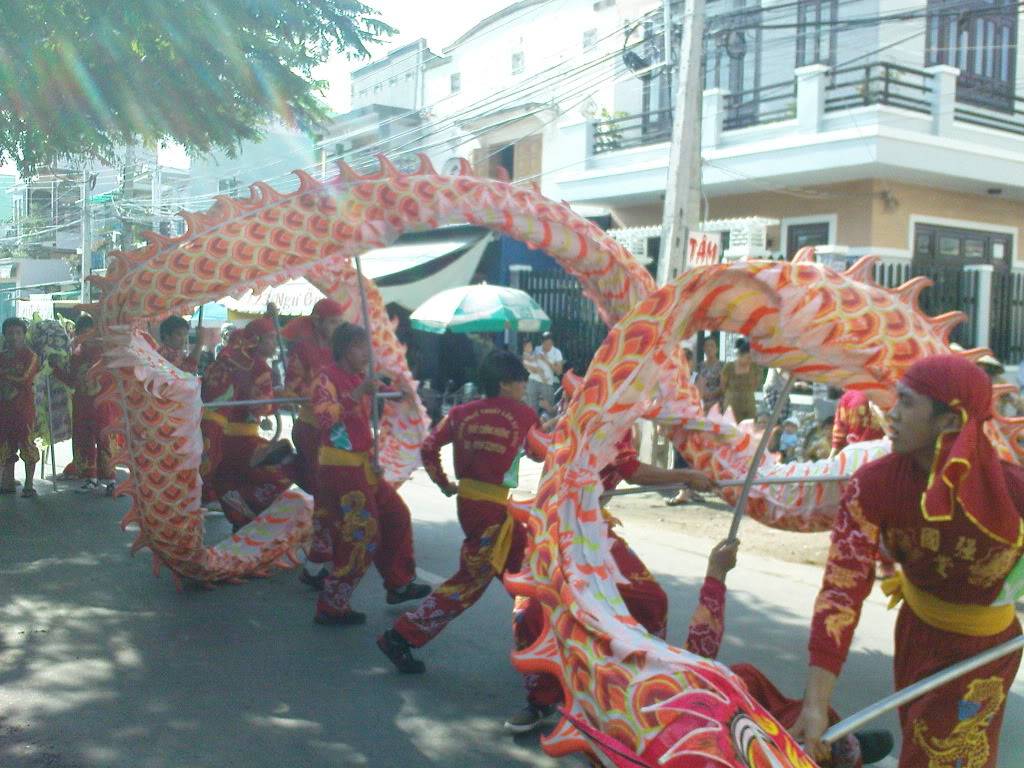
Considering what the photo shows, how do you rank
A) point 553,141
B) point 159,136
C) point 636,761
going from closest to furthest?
point 636,761, point 159,136, point 553,141

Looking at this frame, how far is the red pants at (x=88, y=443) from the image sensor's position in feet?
37.2

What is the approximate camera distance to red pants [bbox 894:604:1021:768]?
2.90 meters

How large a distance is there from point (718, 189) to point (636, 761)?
15899mm

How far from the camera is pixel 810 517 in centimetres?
507

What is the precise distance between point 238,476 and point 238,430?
35cm

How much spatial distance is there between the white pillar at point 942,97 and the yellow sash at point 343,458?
12.5 m

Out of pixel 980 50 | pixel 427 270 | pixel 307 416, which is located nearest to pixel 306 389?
pixel 307 416

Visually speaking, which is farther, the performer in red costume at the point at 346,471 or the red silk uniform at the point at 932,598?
the performer in red costume at the point at 346,471

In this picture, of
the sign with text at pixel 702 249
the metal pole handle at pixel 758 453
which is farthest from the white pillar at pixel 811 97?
the metal pole handle at pixel 758 453

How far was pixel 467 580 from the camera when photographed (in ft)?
17.4

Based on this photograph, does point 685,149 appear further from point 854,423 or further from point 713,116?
point 713,116

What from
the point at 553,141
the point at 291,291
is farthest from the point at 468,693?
the point at 553,141

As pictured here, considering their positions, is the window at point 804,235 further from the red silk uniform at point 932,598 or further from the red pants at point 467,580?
the red silk uniform at point 932,598

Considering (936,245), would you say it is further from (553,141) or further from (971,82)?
(553,141)
